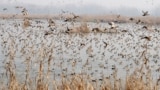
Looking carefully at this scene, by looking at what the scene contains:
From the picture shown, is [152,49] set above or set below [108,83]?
below

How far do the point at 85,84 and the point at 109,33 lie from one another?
2119 cm

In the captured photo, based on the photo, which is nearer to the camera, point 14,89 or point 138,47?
point 14,89

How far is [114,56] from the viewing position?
56.0 feet

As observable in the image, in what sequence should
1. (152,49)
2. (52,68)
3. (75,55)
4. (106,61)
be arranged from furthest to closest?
(152,49)
(75,55)
(106,61)
(52,68)

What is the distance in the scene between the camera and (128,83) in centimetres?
880

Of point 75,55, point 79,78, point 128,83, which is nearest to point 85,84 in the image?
point 79,78

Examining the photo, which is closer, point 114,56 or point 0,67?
point 0,67

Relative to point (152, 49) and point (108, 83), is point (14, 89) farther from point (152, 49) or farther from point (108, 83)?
point (152, 49)

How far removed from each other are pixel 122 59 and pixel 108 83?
803 centimetres

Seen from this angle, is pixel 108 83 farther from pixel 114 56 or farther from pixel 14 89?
pixel 114 56

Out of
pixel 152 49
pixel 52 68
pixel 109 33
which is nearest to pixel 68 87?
pixel 52 68

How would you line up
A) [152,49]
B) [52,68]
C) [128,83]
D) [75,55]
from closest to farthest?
1. [128,83]
2. [52,68]
3. [75,55]
4. [152,49]

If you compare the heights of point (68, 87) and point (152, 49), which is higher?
point (68, 87)

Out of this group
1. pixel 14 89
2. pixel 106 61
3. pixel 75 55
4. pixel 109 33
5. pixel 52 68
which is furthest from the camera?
pixel 109 33
